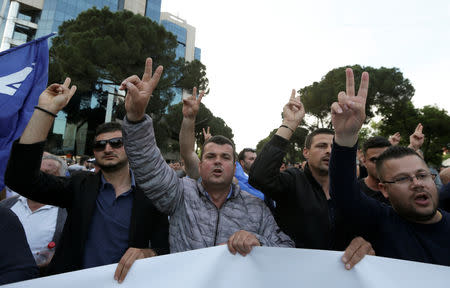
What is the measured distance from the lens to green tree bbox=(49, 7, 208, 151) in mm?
16703

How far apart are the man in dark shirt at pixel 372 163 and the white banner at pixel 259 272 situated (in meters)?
1.33

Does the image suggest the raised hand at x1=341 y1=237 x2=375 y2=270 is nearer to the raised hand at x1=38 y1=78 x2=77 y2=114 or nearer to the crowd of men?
the crowd of men

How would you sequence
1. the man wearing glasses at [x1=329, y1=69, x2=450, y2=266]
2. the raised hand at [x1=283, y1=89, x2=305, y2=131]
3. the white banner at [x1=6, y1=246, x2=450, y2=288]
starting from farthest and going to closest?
1. the raised hand at [x1=283, y1=89, x2=305, y2=131]
2. the man wearing glasses at [x1=329, y1=69, x2=450, y2=266]
3. the white banner at [x1=6, y1=246, x2=450, y2=288]

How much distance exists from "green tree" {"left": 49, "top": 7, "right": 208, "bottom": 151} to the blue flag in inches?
620

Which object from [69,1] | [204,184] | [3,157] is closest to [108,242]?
[204,184]

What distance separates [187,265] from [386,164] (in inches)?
45.6

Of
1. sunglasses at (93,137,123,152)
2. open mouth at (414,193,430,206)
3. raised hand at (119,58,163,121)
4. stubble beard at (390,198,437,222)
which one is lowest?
stubble beard at (390,198,437,222)

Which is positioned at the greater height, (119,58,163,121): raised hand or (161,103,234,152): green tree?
(161,103,234,152): green tree

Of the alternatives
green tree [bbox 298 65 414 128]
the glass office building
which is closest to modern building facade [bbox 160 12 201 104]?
the glass office building

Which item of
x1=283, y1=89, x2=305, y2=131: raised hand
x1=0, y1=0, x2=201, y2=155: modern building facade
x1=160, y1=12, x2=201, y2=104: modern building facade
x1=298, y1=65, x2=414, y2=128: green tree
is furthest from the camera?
x1=160, y1=12, x2=201, y2=104: modern building facade

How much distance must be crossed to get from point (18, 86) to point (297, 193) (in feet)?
6.76

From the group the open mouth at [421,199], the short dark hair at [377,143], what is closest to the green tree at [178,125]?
the short dark hair at [377,143]

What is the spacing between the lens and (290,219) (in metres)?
1.81

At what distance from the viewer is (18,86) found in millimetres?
2025
